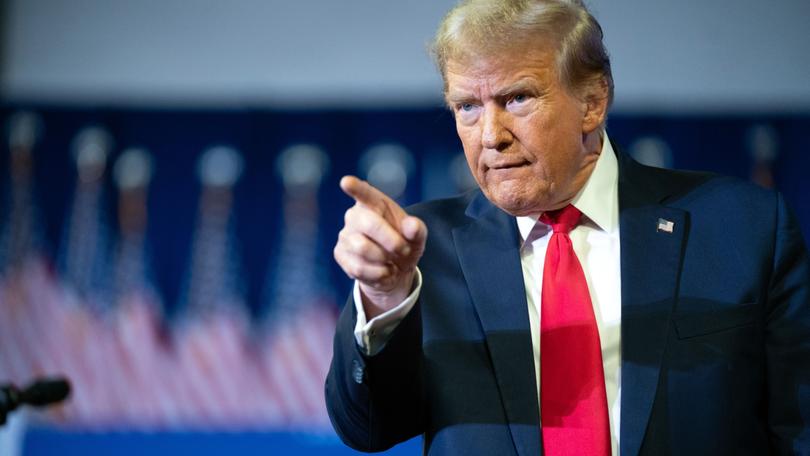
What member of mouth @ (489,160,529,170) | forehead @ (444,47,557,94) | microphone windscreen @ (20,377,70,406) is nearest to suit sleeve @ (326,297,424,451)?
mouth @ (489,160,529,170)

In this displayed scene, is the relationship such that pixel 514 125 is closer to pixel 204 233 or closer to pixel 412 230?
pixel 412 230

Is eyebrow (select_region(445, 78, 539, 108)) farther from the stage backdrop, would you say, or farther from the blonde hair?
the stage backdrop

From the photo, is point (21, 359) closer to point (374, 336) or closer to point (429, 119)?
point (429, 119)

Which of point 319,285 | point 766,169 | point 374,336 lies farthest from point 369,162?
point 374,336

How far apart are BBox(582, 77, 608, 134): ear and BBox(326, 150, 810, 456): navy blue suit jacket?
0.14 meters

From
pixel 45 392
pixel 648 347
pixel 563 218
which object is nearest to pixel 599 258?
pixel 563 218

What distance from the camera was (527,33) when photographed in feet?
4.62

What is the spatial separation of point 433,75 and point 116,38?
1482 millimetres

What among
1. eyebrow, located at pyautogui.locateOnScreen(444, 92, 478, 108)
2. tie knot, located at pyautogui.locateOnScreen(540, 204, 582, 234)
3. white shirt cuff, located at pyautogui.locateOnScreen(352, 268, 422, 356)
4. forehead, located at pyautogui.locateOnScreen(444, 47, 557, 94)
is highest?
forehead, located at pyautogui.locateOnScreen(444, 47, 557, 94)

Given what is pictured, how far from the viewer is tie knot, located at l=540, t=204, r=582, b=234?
4.84ft

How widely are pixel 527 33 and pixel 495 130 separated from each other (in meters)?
0.17

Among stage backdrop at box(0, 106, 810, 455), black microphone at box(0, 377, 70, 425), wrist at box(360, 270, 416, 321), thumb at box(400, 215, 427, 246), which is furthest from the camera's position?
stage backdrop at box(0, 106, 810, 455)

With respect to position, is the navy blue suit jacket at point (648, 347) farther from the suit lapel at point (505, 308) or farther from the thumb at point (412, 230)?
the thumb at point (412, 230)

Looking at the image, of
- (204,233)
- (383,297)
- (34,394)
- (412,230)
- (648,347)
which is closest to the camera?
(412,230)
